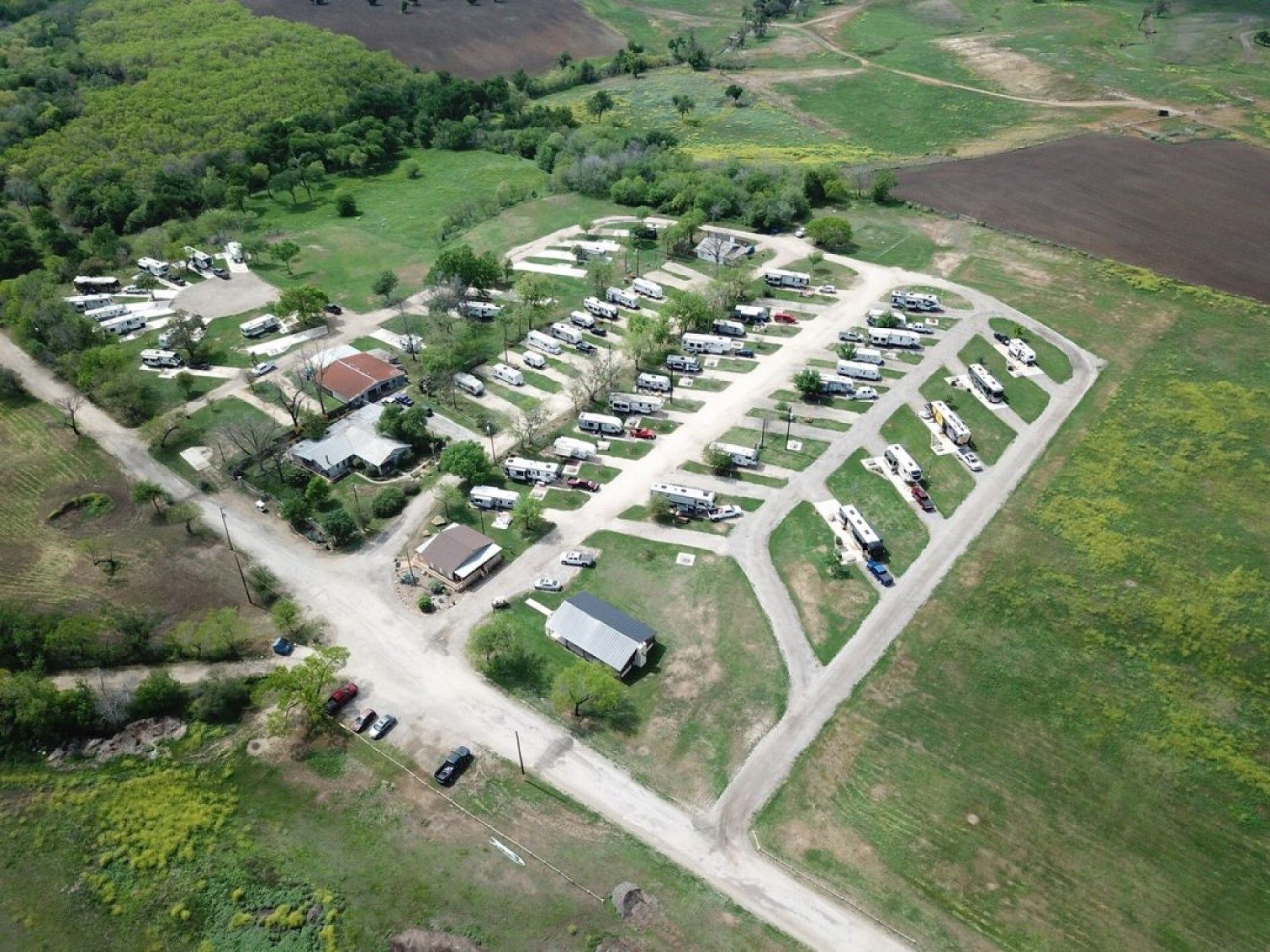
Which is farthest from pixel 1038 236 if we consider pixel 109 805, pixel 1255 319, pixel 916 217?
pixel 109 805

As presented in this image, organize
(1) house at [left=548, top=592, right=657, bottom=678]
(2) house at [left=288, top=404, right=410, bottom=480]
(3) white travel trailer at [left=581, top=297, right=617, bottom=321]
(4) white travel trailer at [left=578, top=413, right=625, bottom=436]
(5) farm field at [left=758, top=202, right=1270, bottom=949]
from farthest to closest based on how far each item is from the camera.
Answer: (3) white travel trailer at [left=581, top=297, right=617, bottom=321]
(4) white travel trailer at [left=578, top=413, right=625, bottom=436]
(2) house at [left=288, top=404, right=410, bottom=480]
(1) house at [left=548, top=592, right=657, bottom=678]
(5) farm field at [left=758, top=202, right=1270, bottom=949]

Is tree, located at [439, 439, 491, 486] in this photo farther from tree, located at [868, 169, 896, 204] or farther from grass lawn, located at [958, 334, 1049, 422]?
tree, located at [868, 169, 896, 204]

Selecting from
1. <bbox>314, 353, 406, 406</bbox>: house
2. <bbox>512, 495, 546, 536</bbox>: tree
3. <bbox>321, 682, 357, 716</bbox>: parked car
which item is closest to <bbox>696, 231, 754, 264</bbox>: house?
<bbox>314, 353, 406, 406</bbox>: house

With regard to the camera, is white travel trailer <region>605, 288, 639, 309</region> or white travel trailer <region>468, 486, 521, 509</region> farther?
white travel trailer <region>605, 288, 639, 309</region>

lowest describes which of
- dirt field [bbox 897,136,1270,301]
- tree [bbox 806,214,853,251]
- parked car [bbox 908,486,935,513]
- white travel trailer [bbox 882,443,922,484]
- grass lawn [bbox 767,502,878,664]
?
grass lawn [bbox 767,502,878,664]

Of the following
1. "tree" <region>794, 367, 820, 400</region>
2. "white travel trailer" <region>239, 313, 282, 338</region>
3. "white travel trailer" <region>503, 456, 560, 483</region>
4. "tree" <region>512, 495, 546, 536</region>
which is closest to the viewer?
"tree" <region>512, 495, 546, 536</region>

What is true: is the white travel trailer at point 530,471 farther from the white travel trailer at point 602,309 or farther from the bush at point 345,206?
the bush at point 345,206

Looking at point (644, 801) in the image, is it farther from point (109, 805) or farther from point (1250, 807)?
point (1250, 807)
